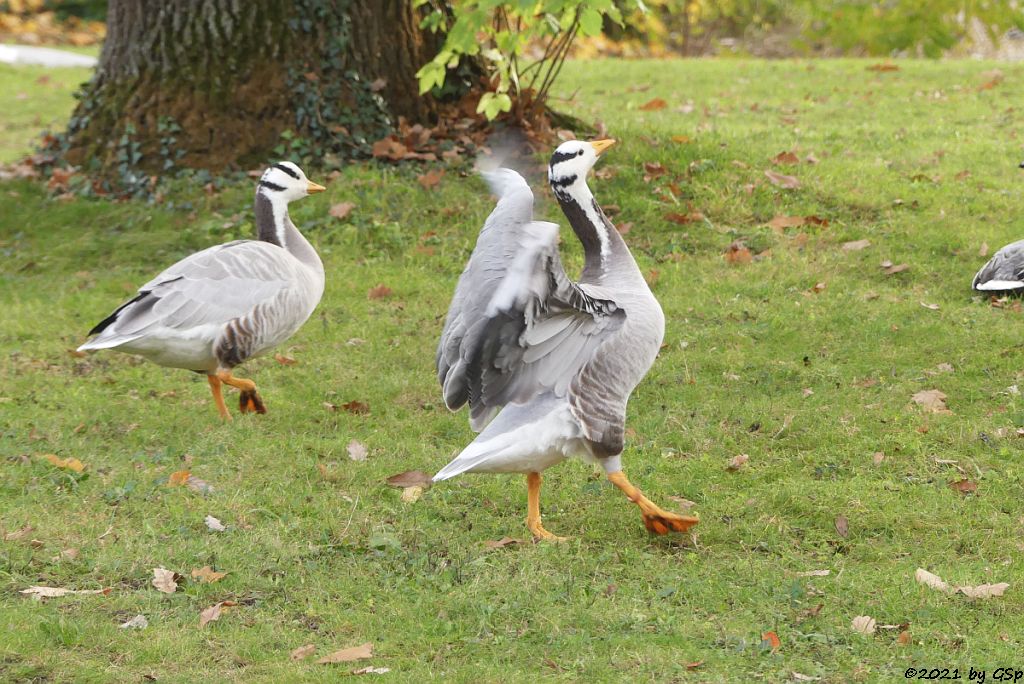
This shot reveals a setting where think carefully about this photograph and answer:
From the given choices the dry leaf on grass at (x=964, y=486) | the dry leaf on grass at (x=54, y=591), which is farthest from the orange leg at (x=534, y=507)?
the dry leaf on grass at (x=964, y=486)

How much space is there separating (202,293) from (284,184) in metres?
1.35

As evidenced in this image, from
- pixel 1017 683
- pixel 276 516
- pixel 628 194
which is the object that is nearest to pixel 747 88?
pixel 628 194

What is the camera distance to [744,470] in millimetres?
6398

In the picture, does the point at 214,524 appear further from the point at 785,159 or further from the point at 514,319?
the point at 785,159

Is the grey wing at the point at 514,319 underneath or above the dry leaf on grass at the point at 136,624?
above

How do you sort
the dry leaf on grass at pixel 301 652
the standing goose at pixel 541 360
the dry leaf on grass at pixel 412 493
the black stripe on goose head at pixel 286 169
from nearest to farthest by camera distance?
the dry leaf on grass at pixel 301 652 → the standing goose at pixel 541 360 → the dry leaf on grass at pixel 412 493 → the black stripe on goose head at pixel 286 169

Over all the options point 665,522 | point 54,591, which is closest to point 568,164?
point 665,522

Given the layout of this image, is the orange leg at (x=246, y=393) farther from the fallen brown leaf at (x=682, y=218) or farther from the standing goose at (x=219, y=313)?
the fallen brown leaf at (x=682, y=218)

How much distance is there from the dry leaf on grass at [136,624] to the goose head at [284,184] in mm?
3868

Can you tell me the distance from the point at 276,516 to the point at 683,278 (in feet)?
14.4

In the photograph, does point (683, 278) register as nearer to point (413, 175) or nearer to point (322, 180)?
point (413, 175)

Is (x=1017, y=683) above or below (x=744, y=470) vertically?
→ above

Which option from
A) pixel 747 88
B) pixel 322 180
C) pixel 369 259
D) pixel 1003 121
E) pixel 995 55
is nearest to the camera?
pixel 369 259

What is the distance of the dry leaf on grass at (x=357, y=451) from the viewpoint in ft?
22.1
